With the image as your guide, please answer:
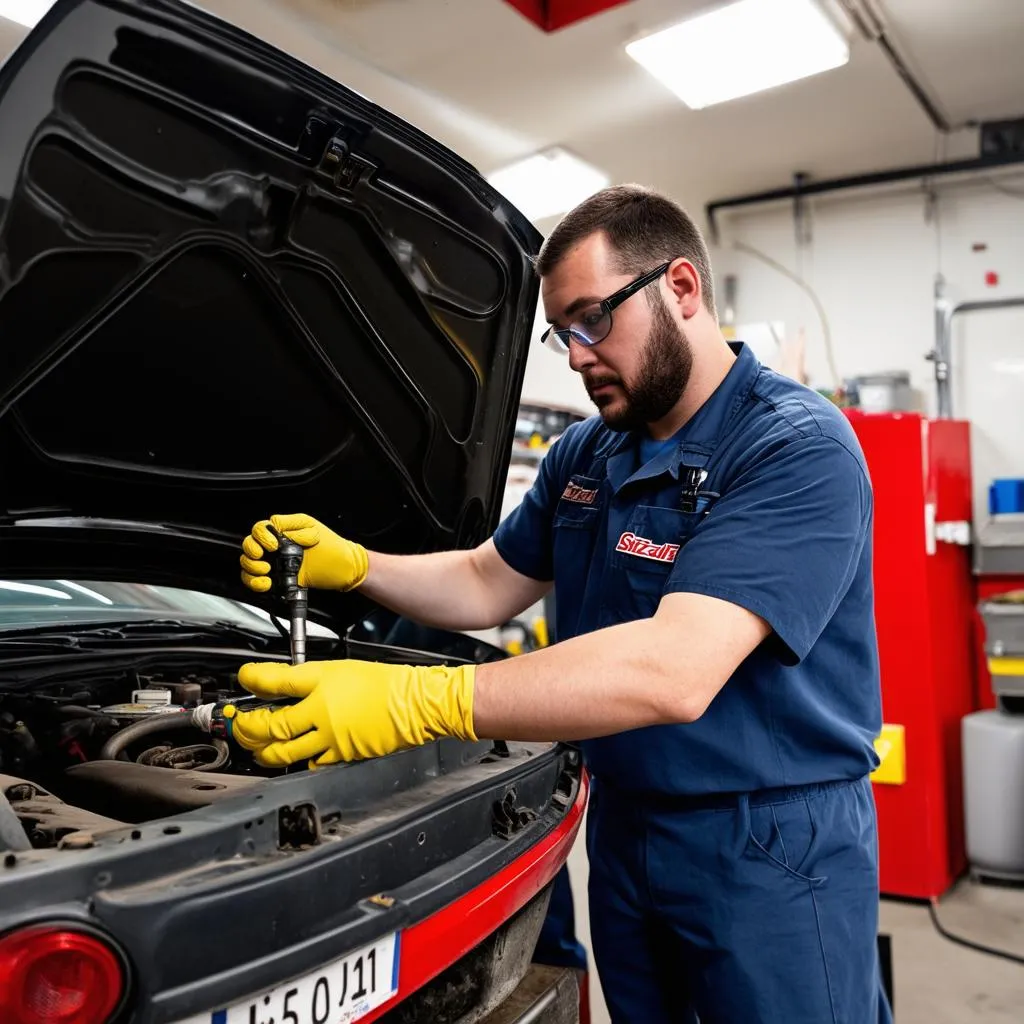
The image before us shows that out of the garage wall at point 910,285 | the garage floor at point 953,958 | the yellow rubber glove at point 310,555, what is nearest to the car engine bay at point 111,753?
the yellow rubber glove at point 310,555

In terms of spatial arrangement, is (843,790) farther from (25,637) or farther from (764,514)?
(25,637)

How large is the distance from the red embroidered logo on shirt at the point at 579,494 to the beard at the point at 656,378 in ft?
0.56

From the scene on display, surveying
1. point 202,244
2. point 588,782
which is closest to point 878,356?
point 588,782

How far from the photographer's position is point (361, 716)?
4.07ft

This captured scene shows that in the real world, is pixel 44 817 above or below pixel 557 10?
below

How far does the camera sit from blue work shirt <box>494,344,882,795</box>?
1.35 m

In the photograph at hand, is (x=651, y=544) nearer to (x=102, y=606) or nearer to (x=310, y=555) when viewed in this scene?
(x=310, y=555)

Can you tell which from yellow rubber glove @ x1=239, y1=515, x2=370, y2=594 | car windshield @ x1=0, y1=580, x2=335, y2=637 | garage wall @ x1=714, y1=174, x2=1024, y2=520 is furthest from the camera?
garage wall @ x1=714, y1=174, x2=1024, y2=520

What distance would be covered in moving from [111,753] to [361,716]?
48 centimetres

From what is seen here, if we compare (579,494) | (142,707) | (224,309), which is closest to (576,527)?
(579,494)

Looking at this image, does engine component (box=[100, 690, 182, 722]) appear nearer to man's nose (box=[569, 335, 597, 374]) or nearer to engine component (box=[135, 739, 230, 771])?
engine component (box=[135, 739, 230, 771])

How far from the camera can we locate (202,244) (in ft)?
4.63

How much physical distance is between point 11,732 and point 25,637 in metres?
0.35

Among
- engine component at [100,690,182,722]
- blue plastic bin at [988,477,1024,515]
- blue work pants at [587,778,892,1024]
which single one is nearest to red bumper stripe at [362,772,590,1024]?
blue work pants at [587,778,892,1024]
